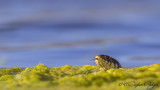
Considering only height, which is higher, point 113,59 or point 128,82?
point 113,59

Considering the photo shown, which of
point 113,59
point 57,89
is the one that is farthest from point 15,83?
point 113,59

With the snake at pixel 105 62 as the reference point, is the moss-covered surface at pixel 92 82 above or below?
below

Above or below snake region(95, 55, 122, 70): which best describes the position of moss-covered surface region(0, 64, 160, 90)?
below

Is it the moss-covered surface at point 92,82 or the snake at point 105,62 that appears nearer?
the moss-covered surface at point 92,82

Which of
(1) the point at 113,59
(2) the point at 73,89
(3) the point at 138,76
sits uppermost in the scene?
(1) the point at 113,59

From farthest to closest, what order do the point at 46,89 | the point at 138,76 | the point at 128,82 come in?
the point at 138,76
the point at 128,82
the point at 46,89

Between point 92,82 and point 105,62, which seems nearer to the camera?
point 92,82

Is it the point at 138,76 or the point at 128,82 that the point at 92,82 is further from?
the point at 138,76

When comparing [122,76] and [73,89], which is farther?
[122,76]

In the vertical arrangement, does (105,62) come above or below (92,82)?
above

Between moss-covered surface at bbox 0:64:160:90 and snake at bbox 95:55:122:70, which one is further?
snake at bbox 95:55:122:70

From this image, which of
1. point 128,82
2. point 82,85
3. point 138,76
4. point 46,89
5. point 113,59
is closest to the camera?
point 46,89
